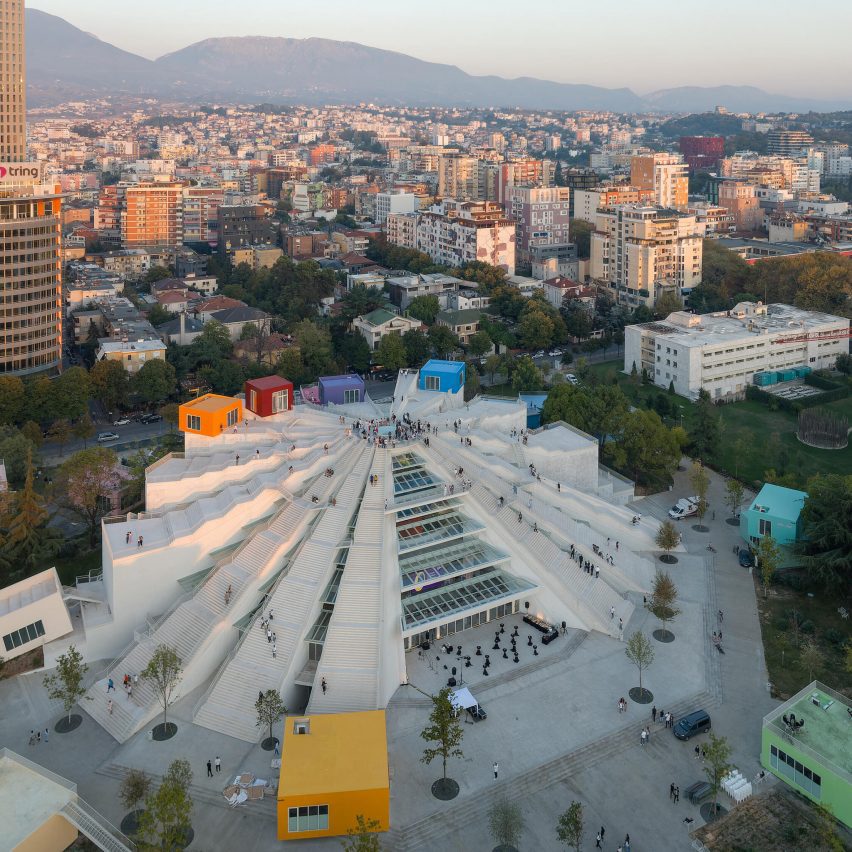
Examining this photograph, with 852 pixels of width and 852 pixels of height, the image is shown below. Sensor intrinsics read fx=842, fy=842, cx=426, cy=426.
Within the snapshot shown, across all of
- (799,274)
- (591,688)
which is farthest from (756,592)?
(799,274)

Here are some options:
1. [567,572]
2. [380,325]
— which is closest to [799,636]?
[567,572]

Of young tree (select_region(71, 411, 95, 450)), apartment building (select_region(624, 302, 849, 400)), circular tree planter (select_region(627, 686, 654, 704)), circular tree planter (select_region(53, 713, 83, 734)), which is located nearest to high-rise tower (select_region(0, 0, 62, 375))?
young tree (select_region(71, 411, 95, 450))

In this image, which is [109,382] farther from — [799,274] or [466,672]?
[799,274]

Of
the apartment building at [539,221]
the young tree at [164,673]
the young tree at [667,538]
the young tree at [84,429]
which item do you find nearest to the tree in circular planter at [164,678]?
the young tree at [164,673]

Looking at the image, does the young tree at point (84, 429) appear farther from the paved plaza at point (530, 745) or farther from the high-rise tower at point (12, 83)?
the paved plaza at point (530, 745)

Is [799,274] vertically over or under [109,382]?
over
